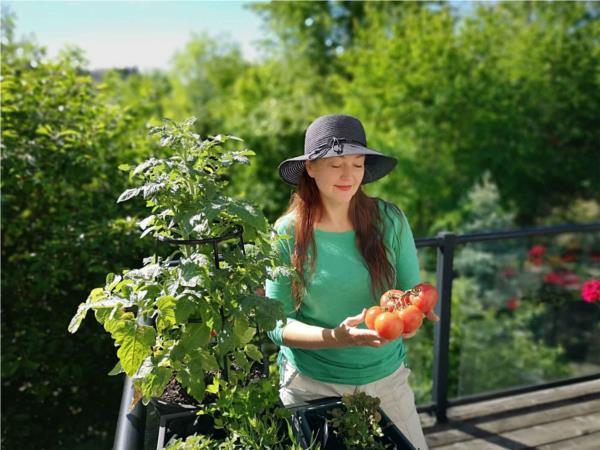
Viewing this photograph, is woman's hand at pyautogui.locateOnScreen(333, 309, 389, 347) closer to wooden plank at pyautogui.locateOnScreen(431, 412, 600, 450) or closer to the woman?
the woman

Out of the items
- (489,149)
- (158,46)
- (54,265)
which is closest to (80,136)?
(54,265)

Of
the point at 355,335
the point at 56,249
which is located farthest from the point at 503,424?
the point at 56,249

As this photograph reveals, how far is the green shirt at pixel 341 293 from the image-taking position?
192 cm

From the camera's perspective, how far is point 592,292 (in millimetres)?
3670

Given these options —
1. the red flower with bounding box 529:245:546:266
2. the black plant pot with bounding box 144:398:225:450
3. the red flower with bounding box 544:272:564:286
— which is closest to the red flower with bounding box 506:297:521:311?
the red flower with bounding box 544:272:564:286

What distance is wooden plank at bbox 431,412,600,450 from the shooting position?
283 centimetres

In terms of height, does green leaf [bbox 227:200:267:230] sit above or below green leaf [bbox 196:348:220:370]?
above

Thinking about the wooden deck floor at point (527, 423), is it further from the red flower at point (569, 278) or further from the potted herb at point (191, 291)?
the red flower at point (569, 278)

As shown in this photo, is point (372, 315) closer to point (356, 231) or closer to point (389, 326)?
point (389, 326)

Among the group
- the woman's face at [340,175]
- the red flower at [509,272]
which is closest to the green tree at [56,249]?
the woman's face at [340,175]

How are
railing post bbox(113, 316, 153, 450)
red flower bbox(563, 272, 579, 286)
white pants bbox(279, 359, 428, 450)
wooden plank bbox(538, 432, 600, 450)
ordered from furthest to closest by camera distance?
red flower bbox(563, 272, 579, 286)
wooden plank bbox(538, 432, 600, 450)
white pants bbox(279, 359, 428, 450)
railing post bbox(113, 316, 153, 450)

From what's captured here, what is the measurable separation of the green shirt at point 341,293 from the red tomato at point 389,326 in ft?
1.34

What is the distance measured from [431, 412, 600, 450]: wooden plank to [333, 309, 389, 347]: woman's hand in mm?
1404

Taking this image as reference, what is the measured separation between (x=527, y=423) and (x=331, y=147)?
1892mm
